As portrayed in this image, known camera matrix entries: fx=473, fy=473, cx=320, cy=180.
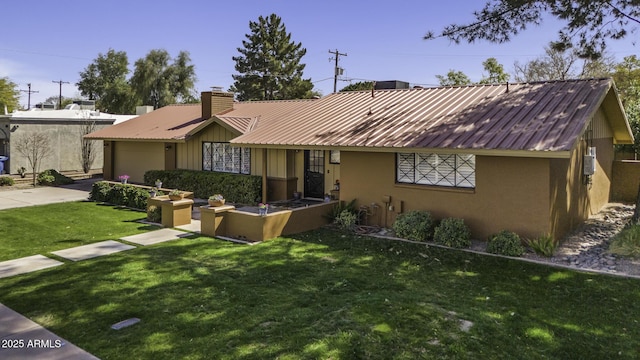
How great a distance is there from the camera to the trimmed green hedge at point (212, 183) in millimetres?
16672

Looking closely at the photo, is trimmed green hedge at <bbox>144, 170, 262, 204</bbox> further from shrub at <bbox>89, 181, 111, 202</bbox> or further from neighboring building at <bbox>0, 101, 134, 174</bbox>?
neighboring building at <bbox>0, 101, 134, 174</bbox>

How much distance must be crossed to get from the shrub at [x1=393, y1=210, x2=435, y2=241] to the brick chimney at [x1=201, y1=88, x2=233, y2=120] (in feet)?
39.9

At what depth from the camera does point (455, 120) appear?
463 inches

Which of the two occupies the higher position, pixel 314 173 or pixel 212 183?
pixel 314 173

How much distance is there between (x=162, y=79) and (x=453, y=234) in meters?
52.1

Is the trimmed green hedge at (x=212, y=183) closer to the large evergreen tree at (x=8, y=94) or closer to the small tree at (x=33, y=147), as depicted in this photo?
the small tree at (x=33, y=147)

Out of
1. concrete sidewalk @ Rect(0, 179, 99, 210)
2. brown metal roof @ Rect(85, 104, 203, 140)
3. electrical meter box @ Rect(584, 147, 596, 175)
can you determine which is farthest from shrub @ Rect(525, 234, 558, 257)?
concrete sidewalk @ Rect(0, 179, 99, 210)

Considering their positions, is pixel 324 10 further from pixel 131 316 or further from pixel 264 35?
pixel 264 35

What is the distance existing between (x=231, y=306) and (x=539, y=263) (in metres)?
5.98

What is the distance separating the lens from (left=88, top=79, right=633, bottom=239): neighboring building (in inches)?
395

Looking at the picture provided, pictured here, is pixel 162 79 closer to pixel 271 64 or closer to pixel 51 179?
pixel 271 64

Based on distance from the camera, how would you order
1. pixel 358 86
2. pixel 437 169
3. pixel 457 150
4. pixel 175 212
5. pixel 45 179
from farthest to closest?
pixel 358 86, pixel 45 179, pixel 175 212, pixel 437 169, pixel 457 150

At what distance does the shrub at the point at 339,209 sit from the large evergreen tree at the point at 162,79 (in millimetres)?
46978

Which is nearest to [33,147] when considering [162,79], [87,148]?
[87,148]
